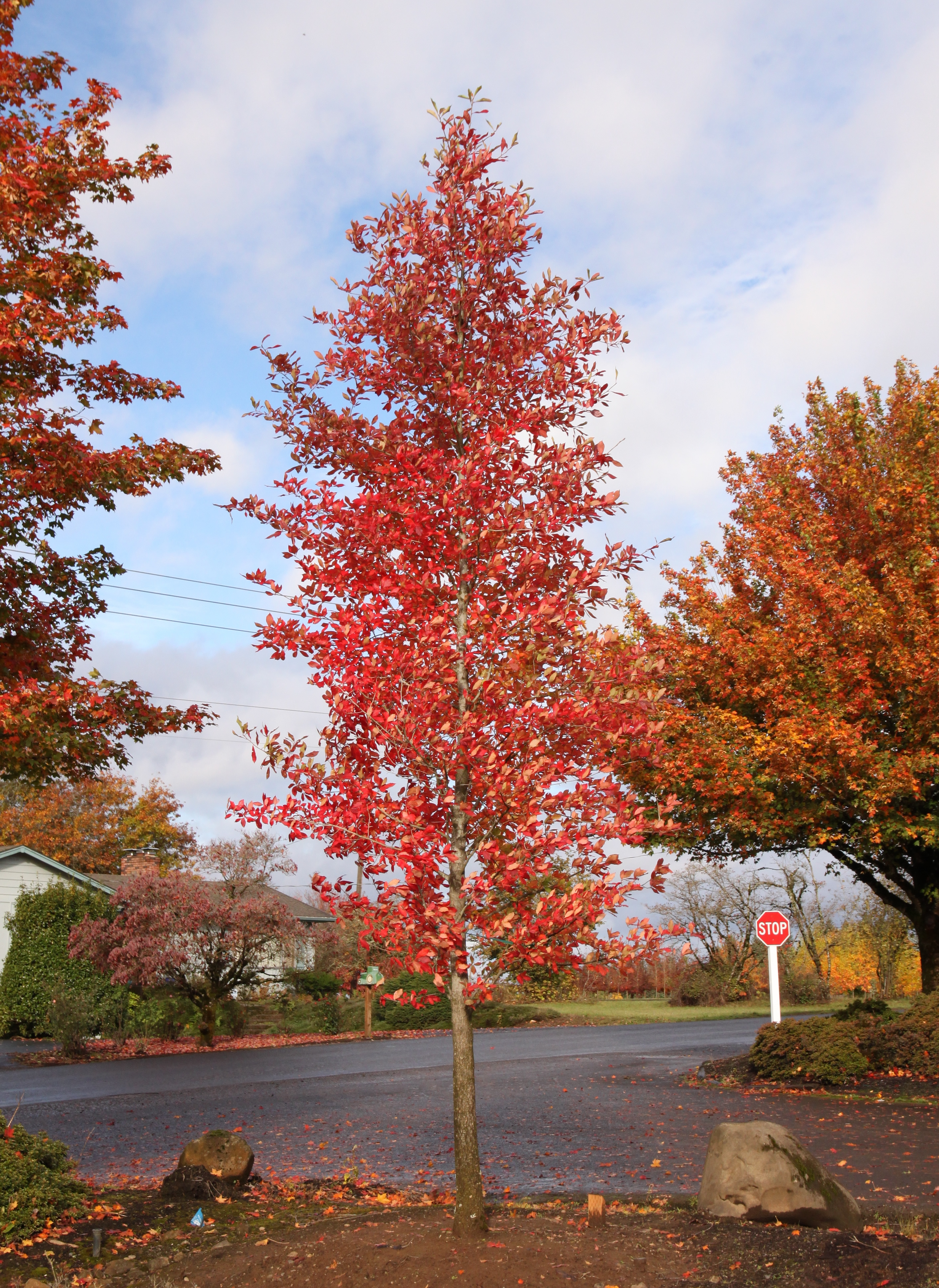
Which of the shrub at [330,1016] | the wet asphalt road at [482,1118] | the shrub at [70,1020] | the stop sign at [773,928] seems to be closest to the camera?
the wet asphalt road at [482,1118]

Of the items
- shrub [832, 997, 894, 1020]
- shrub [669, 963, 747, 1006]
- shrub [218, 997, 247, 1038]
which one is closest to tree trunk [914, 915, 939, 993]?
shrub [832, 997, 894, 1020]

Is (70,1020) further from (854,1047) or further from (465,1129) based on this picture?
(465,1129)

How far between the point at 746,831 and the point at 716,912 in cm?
2304

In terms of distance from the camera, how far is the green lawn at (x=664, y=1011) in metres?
30.2

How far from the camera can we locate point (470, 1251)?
491 cm

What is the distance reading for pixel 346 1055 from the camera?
2136cm

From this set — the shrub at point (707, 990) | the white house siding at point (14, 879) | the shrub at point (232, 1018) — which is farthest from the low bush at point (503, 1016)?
the white house siding at point (14, 879)

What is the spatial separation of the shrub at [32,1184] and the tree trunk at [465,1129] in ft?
8.49

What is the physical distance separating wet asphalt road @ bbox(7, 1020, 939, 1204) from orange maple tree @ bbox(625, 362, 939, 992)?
12.7 ft

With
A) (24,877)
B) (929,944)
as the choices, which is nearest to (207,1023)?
(24,877)

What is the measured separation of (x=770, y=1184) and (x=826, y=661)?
27.9 ft

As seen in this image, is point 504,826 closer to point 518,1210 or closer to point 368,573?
point 368,573

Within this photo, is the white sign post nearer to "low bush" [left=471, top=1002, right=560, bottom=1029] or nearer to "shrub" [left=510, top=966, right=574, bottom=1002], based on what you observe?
"shrub" [left=510, top=966, right=574, bottom=1002]

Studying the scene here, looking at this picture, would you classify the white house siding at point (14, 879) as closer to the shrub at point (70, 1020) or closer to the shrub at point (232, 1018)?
the shrub at point (232, 1018)
